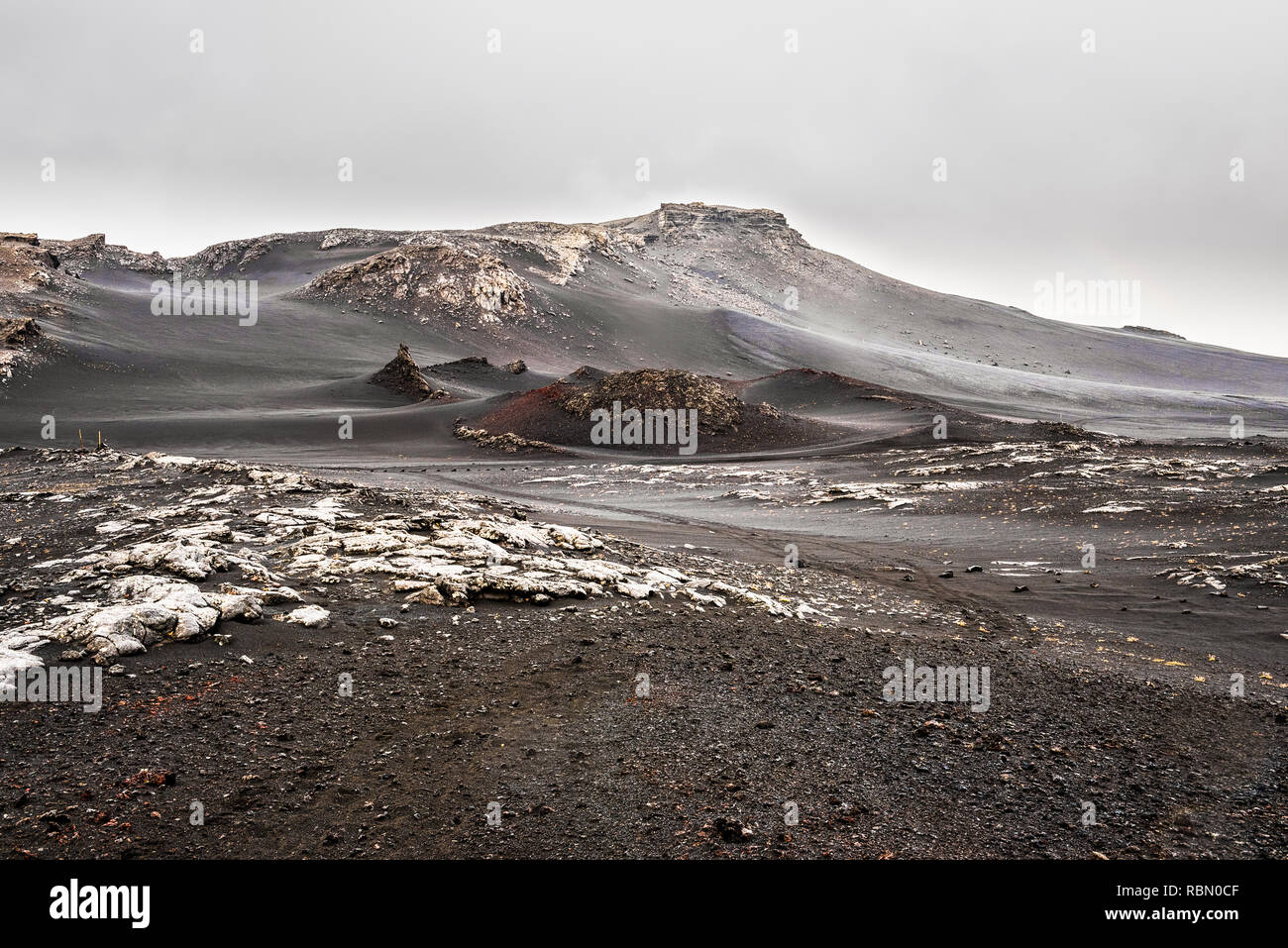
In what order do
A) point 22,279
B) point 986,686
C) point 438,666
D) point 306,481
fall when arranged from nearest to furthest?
point 438,666 < point 986,686 < point 306,481 < point 22,279

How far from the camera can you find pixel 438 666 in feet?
25.7

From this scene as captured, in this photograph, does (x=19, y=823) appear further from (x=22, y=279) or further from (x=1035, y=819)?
(x=22, y=279)

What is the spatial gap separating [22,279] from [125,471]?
2614 inches

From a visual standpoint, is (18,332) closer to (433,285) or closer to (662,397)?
(433,285)

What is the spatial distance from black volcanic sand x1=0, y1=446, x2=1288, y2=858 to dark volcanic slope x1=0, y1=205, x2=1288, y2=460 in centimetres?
3013

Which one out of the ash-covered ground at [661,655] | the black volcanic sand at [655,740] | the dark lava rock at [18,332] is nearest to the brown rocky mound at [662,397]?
the ash-covered ground at [661,655]

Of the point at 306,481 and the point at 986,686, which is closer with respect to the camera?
the point at 986,686

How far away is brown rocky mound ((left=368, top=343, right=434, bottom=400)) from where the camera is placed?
174 ft

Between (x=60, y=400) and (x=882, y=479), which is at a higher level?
(x=60, y=400)

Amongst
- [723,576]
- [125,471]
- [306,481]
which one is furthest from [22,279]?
[723,576]

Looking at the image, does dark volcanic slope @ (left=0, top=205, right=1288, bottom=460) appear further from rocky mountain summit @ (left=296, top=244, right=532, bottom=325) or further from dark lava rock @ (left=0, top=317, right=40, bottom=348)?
dark lava rock @ (left=0, top=317, right=40, bottom=348)

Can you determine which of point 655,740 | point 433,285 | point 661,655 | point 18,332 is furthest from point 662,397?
point 433,285

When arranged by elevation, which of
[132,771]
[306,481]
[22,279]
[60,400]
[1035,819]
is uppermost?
[22,279]

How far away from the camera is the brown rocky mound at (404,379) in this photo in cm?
5291
